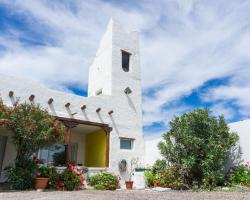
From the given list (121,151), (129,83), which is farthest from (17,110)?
(129,83)

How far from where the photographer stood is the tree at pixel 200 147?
1119cm

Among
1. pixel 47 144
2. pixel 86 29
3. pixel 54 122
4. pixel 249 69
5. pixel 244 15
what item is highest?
pixel 86 29

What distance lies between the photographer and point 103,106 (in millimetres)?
15328

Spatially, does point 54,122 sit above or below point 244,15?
below

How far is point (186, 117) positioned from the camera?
498 inches

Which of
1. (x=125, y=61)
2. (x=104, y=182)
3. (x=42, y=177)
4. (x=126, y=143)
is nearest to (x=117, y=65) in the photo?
(x=125, y=61)

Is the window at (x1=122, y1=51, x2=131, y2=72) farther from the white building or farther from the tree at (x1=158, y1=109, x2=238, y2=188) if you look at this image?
the tree at (x1=158, y1=109, x2=238, y2=188)

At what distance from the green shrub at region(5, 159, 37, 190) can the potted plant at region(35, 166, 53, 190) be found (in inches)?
10.3

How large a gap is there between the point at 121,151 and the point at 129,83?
449 cm

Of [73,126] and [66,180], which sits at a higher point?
[73,126]

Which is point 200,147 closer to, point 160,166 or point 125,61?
point 160,166

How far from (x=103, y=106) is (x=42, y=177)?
592 cm

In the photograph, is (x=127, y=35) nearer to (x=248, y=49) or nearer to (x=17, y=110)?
(x=248, y=49)

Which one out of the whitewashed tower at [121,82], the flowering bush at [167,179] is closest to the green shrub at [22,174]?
the whitewashed tower at [121,82]
